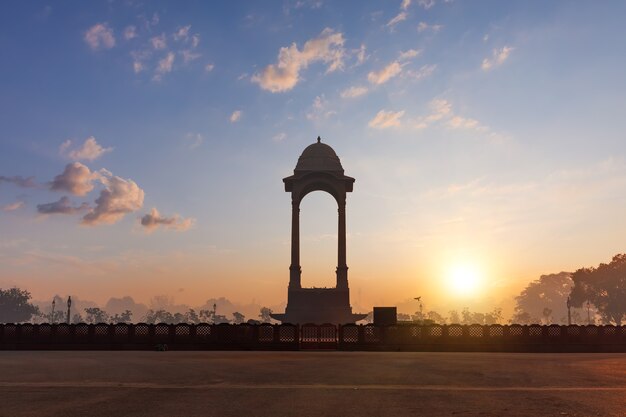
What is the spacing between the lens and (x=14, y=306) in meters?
145

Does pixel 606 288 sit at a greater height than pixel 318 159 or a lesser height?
lesser

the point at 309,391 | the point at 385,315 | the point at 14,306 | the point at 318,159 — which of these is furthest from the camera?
the point at 14,306

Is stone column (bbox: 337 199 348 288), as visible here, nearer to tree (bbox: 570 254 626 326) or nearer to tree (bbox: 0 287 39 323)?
tree (bbox: 570 254 626 326)

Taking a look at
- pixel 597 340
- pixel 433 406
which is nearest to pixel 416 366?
pixel 433 406

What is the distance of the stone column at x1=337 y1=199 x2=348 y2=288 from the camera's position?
59406 millimetres

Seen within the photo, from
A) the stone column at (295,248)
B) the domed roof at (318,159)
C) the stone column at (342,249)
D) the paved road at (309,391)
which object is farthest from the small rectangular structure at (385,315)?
the paved road at (309,391)

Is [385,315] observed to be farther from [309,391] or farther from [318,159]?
[309,391]

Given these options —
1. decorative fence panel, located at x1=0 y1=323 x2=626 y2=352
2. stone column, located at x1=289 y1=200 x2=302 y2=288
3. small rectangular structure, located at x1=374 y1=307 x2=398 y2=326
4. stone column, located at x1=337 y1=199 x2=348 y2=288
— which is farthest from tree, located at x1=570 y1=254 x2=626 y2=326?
decorative fence panel, located at x1=0 y1=323 x2=626 y2=352

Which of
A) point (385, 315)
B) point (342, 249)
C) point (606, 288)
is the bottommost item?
point (385, 315)

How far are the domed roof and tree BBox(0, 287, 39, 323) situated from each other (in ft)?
364

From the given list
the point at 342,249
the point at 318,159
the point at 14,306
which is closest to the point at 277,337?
the point at 342,249

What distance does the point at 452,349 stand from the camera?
107 ft

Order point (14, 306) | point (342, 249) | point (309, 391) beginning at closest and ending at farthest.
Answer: point (309, 391), point (342, 249), point (14, 306)

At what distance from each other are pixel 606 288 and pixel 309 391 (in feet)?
349
